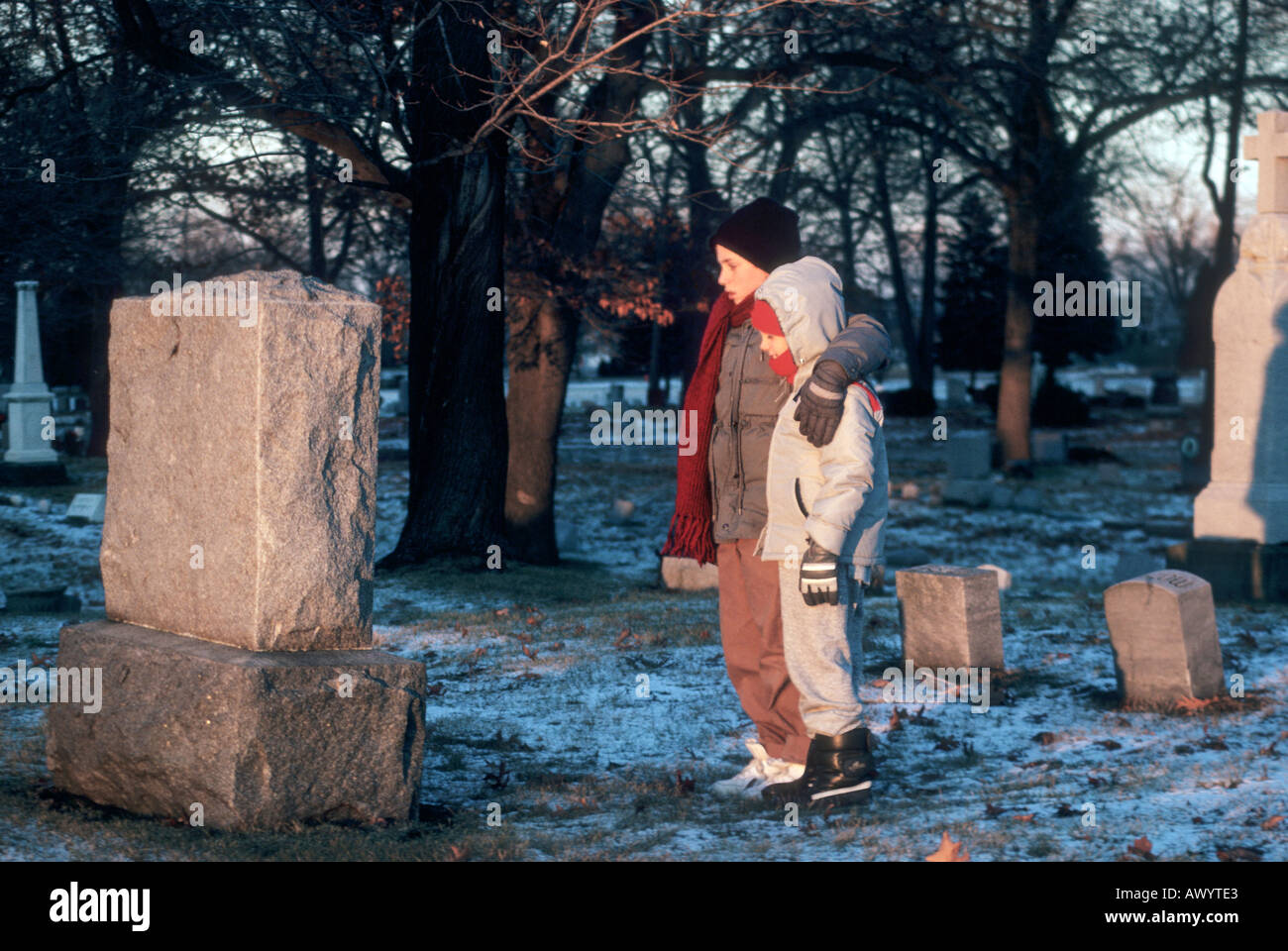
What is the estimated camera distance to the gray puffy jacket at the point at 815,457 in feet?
15.6

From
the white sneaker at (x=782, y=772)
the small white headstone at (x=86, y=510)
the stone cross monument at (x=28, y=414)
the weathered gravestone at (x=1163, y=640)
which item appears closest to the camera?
the white sneaker at (x=782, y=772)

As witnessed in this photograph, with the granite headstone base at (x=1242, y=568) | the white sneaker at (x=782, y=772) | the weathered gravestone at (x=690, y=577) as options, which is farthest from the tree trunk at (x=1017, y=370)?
the white sneaker at (x=782, y=772)

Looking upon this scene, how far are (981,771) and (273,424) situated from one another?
3.11 m

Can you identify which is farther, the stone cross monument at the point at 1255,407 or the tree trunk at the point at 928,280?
the tree trunk at the point at 928,280

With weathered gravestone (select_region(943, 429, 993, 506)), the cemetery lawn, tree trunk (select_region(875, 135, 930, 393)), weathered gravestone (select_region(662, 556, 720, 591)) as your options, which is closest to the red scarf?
the cemetery lawn

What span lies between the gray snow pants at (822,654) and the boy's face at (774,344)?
790mm

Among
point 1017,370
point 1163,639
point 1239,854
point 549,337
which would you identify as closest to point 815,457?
point 1239,854

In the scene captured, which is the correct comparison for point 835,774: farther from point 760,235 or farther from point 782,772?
point 760,235

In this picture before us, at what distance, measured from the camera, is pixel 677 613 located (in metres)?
9.39

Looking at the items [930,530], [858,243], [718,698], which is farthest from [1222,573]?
[858,243]

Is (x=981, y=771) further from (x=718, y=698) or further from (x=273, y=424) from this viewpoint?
(x=273, y=424)

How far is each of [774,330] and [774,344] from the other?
0.18 ft

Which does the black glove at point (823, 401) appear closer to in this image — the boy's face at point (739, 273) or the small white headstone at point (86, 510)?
the boy's face at point (739, 273)

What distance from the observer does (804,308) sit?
4871 mm
